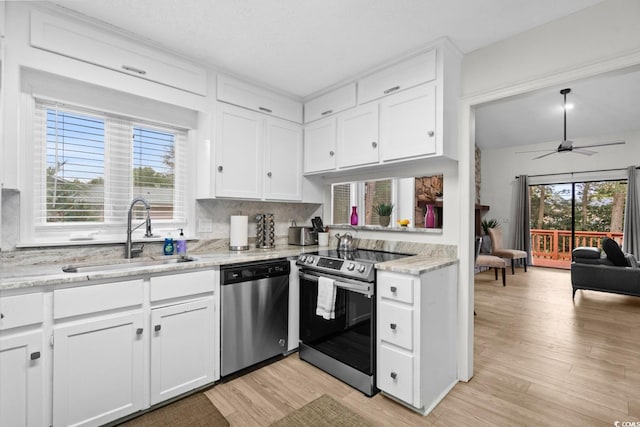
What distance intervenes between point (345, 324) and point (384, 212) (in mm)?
1161

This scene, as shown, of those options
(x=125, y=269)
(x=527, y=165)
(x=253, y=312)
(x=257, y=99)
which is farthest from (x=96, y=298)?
(x=527, y=165)

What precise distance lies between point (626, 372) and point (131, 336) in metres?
3.66

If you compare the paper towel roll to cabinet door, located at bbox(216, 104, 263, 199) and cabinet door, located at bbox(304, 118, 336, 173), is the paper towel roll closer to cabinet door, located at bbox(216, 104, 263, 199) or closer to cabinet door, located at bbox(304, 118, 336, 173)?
cabinet door, located at bbox(216, 104, 263, 199)

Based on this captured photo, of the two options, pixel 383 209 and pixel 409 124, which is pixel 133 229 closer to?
pixel 383 209

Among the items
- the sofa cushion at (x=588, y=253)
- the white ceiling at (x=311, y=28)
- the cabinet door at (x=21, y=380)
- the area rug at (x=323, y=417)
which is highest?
the white ceiling at (x=311, y=28)

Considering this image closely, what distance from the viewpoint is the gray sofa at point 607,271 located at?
3957 mm

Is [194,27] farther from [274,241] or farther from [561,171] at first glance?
[561,171]

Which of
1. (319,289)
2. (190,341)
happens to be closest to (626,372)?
(319,289)

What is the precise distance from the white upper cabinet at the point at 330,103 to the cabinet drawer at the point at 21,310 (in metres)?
2.51

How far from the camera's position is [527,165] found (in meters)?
6.95

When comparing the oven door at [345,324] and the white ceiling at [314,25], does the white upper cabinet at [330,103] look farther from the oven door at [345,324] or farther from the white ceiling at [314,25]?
the oven door at [345,324]

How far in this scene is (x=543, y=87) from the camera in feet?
6.47

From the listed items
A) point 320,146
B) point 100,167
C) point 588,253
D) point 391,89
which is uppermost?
point 391,89

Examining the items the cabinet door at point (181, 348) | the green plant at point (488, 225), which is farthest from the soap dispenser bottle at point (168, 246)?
the green plant at point (488, 225)
